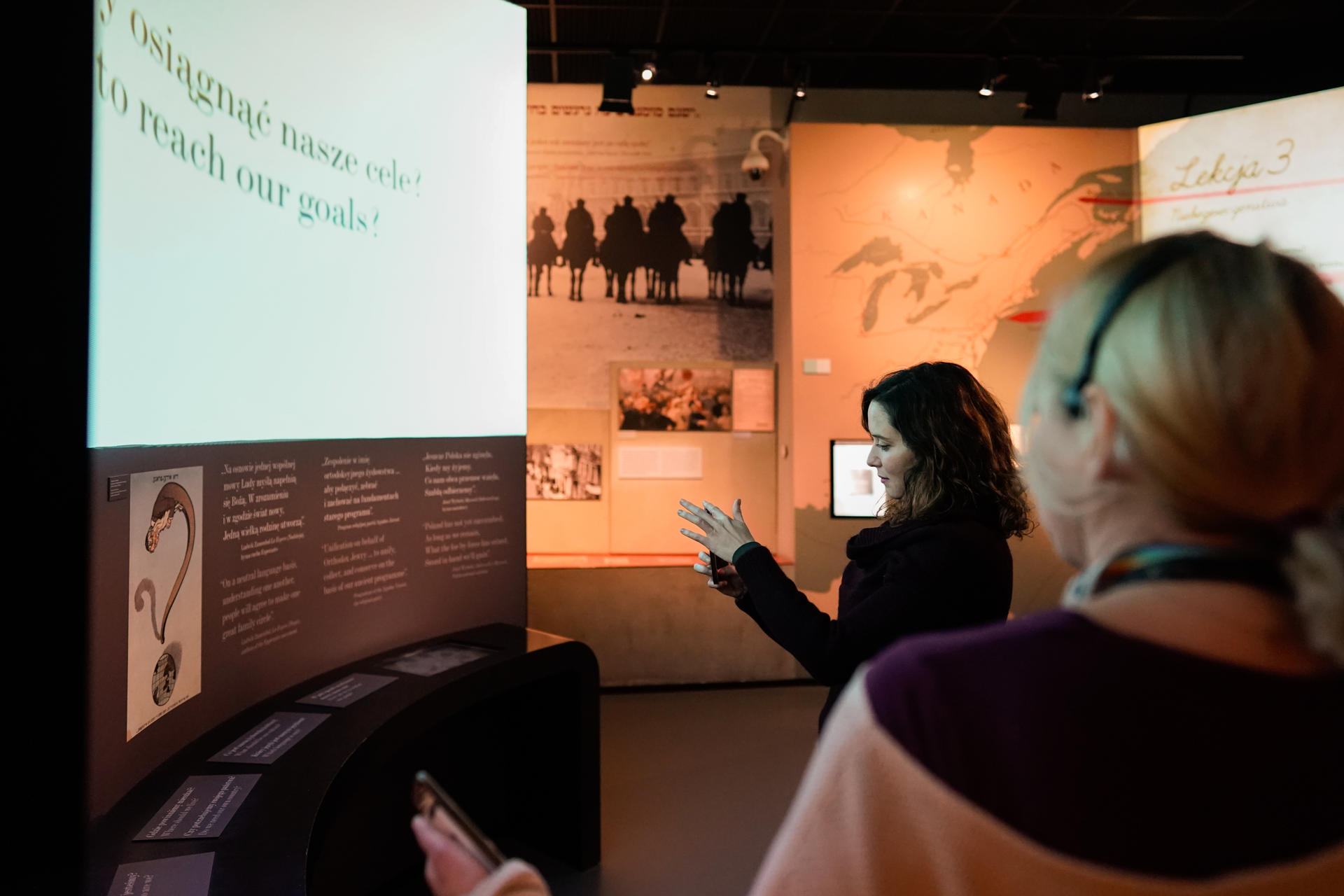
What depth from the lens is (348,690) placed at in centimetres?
206

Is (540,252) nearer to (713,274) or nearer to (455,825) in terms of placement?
(713,274)

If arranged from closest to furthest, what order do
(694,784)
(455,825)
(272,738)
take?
Result: (455,825)
(272,738)
(694,784)

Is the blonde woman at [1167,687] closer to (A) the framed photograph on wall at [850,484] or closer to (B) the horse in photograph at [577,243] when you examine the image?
(A) the framed photograph on wall at [850,484]

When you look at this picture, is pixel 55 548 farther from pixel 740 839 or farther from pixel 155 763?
pixel 740 839

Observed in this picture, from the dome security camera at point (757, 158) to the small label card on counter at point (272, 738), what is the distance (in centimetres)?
433

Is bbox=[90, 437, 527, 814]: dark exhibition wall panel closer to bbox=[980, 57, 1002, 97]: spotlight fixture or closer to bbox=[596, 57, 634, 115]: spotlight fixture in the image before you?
bbox=[596, 57, 634, 115]: spotlight fixture

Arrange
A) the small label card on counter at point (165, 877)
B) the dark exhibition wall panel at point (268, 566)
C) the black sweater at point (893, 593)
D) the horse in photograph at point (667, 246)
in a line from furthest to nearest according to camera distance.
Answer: the horse in photograph at point (667, 246)
the black sweater at point (893, 593)
the dark exhibition wall panel at point (268, 566)
the small label card on counter at point (165, 877)

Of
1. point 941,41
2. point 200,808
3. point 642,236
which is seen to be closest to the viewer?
point 200,808

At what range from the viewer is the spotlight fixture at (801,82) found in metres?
4.76

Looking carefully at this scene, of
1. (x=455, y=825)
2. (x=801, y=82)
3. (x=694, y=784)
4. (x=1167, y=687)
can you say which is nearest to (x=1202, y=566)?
(x=1167, y=687)

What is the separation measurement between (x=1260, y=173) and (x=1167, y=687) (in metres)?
5.30

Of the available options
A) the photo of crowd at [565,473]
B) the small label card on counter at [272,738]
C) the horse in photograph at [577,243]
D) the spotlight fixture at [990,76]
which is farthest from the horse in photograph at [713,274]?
the small label card on counter at [272,738]

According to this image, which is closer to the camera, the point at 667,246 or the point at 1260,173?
the point at 1260,173

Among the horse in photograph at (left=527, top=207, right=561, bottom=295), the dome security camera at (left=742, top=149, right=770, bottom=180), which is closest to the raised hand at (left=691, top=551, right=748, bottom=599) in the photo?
the horse in photograph at (left=527, top=207, right=561, bottom=295)
